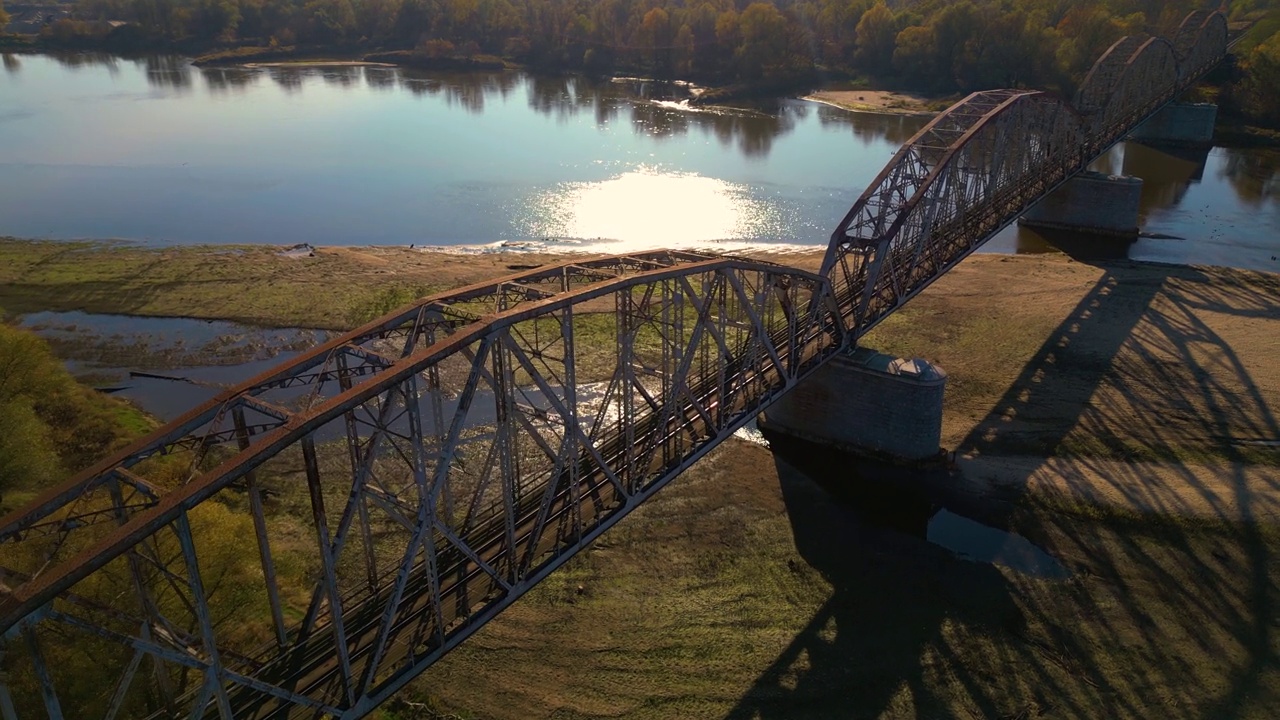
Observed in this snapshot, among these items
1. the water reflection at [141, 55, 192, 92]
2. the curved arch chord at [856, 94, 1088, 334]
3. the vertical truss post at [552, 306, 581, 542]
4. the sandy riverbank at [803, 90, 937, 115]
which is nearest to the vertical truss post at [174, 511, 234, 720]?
the vertical truss post at [552, 306, 581, 542]

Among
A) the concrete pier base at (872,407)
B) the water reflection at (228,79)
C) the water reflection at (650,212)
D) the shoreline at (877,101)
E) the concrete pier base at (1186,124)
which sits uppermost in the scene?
the water reflection at (228,79)

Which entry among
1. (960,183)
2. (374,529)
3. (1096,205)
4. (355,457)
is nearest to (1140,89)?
(1096,205)

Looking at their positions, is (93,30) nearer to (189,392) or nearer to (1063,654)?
(189,392)

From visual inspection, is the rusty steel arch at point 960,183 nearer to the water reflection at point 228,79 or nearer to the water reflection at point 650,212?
the water reflection at point 650,212

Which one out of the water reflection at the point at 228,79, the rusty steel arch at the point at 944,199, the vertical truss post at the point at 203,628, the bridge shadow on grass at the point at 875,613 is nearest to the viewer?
the vertical truss post at the point at 203,628

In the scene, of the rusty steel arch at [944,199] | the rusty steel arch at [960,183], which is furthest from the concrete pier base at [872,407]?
the rusty steel arch at [944,199]

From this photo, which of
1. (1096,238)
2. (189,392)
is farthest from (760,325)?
(1096,238)

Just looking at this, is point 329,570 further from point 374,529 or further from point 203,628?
point 374,529
